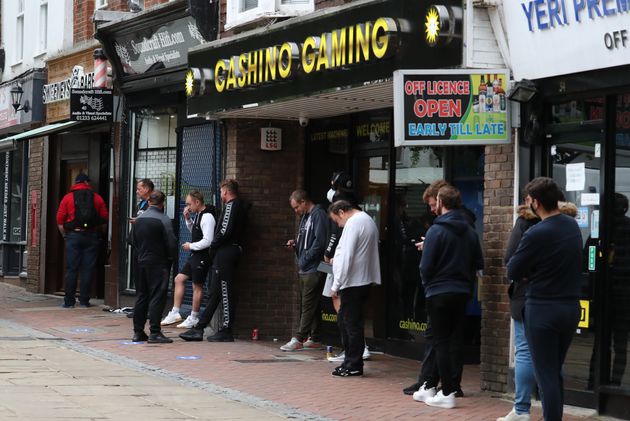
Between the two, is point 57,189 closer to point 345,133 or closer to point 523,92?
point 345,133

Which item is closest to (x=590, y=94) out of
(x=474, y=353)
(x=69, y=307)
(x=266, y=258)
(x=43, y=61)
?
(x=474, y=353)

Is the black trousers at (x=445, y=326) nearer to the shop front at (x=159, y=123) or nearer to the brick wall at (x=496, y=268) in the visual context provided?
the brick wall at (x=496, y=268)

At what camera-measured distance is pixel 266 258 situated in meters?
14.8

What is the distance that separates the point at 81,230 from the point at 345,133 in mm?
5776

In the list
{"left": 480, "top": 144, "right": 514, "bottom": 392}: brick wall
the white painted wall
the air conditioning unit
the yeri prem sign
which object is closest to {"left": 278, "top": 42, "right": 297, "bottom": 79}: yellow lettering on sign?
the air conditioning unit

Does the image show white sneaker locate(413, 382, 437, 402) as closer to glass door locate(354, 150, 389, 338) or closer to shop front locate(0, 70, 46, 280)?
glass door locate(354, 150, 389, 338)

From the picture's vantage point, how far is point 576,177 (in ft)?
32.9

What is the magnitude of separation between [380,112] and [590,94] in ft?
13.1

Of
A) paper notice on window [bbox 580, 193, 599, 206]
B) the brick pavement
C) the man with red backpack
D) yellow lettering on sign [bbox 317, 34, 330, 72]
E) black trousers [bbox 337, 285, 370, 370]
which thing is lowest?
the brick pavement

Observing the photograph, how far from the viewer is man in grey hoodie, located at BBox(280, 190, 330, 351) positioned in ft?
43.0

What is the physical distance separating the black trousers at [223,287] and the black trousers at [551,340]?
6588 mm

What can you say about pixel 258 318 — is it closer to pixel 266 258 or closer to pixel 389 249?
pixel 266 258

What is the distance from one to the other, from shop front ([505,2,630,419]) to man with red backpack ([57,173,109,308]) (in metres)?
9.45

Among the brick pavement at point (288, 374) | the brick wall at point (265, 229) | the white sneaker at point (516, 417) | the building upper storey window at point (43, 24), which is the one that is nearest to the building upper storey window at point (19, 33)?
the building upper storey window at point (43, 24)
